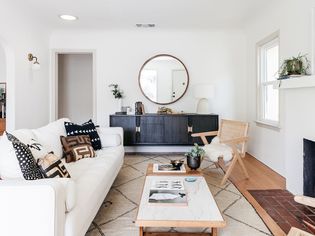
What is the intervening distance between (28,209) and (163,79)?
3.92 m

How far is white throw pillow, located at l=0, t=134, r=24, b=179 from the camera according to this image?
164 centimetres

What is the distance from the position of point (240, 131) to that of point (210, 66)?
5.87 feet

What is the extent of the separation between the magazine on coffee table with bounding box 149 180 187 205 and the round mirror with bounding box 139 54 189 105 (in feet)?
9.52

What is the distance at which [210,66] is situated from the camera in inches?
195

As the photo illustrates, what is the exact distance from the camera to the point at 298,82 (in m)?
2.57

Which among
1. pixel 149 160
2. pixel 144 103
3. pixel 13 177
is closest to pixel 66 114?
pixel 144 103

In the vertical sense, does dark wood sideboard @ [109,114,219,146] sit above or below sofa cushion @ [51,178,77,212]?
above

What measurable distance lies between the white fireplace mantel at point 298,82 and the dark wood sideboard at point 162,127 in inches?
66.7

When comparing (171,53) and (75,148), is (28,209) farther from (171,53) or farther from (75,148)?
(171,53)

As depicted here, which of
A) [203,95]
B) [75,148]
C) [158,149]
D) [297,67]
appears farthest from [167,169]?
[158,149]

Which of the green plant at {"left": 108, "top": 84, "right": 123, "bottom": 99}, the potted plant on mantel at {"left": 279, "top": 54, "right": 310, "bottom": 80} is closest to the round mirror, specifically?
the green plant at {"left": 108, "top": 84, "right": 123, "bottom": 99}

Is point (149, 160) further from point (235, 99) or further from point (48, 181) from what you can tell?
point (48, 181)

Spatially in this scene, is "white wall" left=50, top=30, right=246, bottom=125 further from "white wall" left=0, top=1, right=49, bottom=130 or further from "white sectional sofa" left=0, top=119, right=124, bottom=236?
"white sectional sofa" left=0, top=119, right=124, bottom=236

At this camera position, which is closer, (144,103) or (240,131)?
(240,131)
